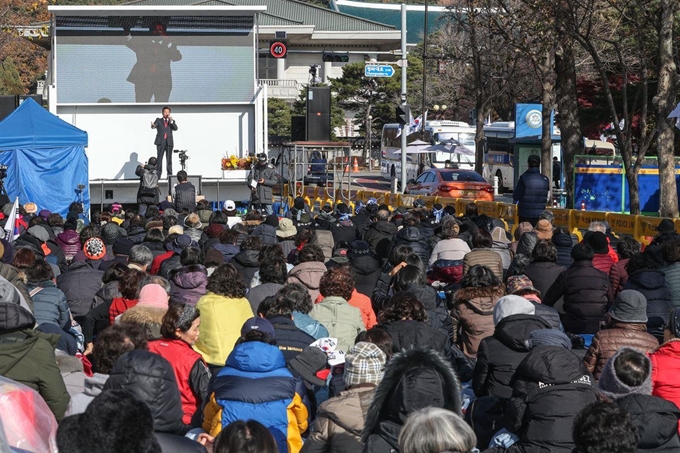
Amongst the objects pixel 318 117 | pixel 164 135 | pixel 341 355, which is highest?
pixel 318 117

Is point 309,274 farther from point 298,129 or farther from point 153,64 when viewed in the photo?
point 298,129

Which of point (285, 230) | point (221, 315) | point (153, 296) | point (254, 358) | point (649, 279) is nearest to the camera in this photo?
point (254, 358)

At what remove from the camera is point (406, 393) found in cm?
464

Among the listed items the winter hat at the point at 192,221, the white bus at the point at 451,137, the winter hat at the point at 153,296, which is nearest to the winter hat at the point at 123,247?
the winter hat at the point at 192,221

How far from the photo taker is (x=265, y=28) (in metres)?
66.9

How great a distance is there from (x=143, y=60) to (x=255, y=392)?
852 inches

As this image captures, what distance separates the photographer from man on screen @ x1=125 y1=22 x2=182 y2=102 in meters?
26.5

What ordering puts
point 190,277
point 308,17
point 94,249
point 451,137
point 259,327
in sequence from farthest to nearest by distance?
point 308,17 → point 451,137 → point 94,249 → point 190,277 → point 259,327

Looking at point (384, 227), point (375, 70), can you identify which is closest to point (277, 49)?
point (375, 70)

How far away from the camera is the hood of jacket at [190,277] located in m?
9.48

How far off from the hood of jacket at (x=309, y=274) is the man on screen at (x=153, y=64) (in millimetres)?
16893

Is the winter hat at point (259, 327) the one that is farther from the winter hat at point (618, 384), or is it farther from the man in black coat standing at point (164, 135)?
the man in black coat standing at point (164, 135)

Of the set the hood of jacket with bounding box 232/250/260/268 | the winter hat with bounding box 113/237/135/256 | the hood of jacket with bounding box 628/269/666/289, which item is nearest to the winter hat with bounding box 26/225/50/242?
the winter hat with bounding box 113/237/135/256

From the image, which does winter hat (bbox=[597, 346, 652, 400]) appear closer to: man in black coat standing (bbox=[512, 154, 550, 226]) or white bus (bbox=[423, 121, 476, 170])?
man in black coat standing (bbox=[512, 154, 550, 226])
